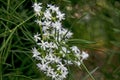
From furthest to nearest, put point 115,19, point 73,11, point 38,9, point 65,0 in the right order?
point 115,19
point 73,11
point 65,0
point 38,9

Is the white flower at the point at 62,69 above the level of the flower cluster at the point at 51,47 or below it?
below

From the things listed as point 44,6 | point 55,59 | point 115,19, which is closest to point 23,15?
point 44,6

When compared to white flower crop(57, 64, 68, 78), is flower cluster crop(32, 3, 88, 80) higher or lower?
higher

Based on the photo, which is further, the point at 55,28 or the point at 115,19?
the point at 115,19

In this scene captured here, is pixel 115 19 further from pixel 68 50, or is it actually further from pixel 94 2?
pixel 68 50

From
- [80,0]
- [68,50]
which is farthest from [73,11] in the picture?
[68,50]

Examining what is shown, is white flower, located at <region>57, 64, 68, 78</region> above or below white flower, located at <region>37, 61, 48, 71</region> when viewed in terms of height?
below

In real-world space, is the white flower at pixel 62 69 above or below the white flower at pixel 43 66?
below

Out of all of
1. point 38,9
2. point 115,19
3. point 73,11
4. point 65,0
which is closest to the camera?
point 38,9

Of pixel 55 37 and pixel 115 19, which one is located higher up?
pixel 55 37
